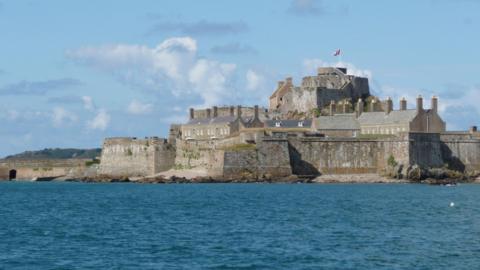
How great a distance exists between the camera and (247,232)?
37344 millimetres

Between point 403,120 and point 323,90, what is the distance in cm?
1329

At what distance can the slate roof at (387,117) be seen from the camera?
266ft

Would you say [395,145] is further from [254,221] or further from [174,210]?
[254,221]

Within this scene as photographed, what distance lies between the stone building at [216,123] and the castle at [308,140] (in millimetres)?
86

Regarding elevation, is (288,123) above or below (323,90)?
below

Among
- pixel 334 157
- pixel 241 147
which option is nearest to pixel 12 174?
pixel 241 147

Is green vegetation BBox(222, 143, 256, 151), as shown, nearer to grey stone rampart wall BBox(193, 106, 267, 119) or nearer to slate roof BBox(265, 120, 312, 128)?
slate roof BBox(265, 120, 312, 128)

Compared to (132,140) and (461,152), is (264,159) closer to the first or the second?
(461,152)

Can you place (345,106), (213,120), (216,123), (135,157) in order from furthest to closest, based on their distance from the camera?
(213,120) < (216,123) < (135,157) < (345,106)

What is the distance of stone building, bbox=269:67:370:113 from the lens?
93.1 meters

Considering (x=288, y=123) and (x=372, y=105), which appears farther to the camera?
(x=372, y=105)

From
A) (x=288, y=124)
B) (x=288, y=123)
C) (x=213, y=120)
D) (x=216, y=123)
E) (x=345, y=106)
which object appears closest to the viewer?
(x=288, y=124)

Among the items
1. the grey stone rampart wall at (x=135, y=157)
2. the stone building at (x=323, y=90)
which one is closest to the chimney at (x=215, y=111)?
the stone building at (x=323, y=90)

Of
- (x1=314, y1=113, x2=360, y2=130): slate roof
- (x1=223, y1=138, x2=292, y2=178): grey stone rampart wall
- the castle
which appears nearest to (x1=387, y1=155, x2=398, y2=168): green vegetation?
the castle
